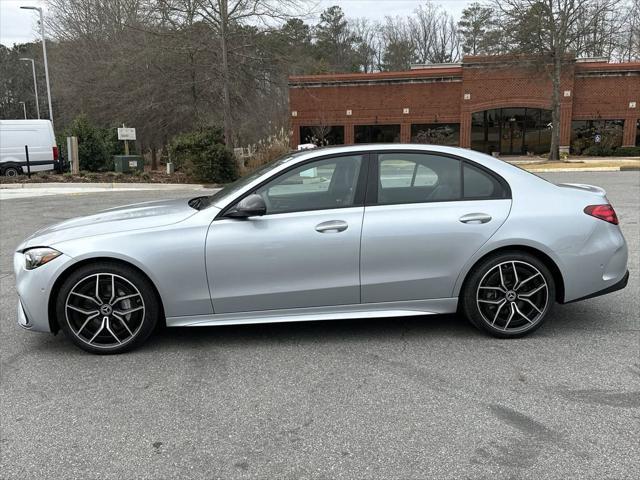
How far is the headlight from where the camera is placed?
397cm

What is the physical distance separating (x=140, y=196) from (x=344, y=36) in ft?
199

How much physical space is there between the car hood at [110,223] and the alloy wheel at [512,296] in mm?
2386

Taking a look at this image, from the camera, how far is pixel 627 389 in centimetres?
348

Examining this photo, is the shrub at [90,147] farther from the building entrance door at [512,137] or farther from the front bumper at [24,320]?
the building entrance door at [512,137]

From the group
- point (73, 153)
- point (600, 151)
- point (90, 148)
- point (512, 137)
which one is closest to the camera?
point (73, 153)

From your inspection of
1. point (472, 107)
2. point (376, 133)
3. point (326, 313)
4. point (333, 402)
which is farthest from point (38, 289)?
point (376, 133)

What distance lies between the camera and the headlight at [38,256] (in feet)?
13.0

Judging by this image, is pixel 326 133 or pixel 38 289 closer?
pixel 38 289

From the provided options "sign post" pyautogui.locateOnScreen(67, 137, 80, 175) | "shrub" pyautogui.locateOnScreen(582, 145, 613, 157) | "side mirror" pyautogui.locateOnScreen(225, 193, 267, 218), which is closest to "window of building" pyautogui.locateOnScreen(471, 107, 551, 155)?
"shrub" pyautogui.locateOnScreen(582, 145, 613, 157)

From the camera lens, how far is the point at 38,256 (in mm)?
3998

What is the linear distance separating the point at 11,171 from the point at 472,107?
28.1 m

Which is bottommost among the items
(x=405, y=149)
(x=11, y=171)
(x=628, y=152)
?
(x=11, y=171)

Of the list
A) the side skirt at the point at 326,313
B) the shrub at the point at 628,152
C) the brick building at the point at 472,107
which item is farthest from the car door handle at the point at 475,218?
the shrub at the point at 628,152

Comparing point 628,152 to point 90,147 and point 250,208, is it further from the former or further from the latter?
point 250,208
